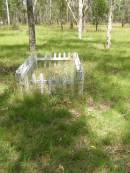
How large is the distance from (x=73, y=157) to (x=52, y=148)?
0.43 metres

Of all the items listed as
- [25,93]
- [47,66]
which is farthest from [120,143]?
[47,66]

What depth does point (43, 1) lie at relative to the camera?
5859 cm

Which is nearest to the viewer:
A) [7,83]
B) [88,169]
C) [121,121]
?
[88,169]

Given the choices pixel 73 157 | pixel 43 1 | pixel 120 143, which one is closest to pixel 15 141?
pixel 73 157

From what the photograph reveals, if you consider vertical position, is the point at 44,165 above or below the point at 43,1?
below

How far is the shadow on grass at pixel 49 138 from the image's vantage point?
415 cm

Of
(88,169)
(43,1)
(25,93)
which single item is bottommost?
(88,169)

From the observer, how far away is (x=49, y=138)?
4852 millimetres

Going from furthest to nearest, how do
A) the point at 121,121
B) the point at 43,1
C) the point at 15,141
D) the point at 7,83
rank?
the point at 43,1 < the point at 7,83 < the point at 121,121 < the point at 15,141

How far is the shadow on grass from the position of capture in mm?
4148

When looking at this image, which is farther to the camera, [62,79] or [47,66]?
[47,66]

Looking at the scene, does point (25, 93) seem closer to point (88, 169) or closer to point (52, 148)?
point (52, 148)

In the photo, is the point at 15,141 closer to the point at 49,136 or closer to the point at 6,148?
the point at 6,148

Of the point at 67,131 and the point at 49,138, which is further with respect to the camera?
the point at 67,131
